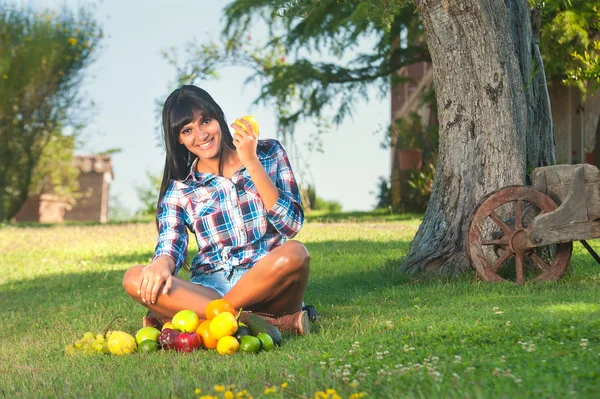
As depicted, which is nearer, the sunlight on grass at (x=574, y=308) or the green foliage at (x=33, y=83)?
the sunlight on grass at (x=574, y=308)

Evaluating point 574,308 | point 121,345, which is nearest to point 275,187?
point 121,345

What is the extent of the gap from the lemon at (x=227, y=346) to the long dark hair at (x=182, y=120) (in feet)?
4.10

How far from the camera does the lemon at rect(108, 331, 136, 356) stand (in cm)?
477

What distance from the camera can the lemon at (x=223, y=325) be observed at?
454 centimetres

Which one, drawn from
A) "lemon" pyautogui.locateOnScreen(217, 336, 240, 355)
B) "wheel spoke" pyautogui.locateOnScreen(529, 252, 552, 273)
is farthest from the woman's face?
"wheel spoke" pyautogui.locateOnScreen(529, 252, 552, 273)

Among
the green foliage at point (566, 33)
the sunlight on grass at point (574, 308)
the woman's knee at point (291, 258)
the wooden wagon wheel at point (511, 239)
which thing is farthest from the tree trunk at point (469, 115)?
the green foliage at point (566, 33)

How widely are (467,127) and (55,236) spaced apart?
9593mm

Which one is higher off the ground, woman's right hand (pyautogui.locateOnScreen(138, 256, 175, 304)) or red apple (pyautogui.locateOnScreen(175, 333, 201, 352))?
woman's right hand (pyautogui.locateOnScreen(138, 256, 175, 304))

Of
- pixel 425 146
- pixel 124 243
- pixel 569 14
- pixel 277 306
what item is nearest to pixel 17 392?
pixel 277 306

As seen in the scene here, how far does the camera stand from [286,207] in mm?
5039

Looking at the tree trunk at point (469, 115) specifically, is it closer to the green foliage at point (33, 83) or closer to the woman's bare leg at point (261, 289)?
the woman's bare leg at point (261, 289)

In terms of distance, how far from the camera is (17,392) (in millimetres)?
4051

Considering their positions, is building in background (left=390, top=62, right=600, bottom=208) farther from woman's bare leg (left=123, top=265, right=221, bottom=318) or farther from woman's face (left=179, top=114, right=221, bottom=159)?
woman's bare leg (left=123, top=265, right=221, bottom=318)

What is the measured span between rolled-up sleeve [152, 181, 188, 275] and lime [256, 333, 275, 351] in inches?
34.1
